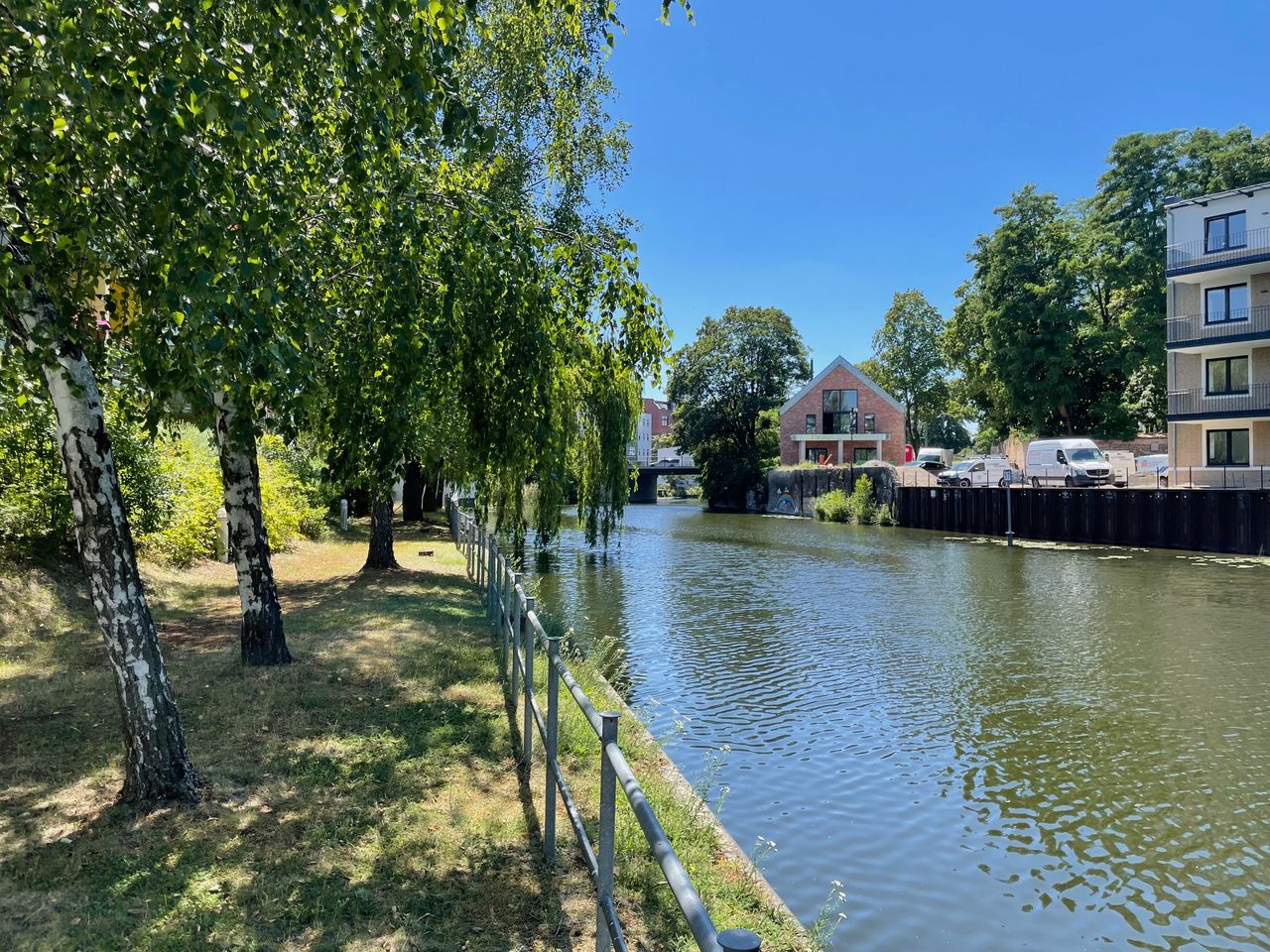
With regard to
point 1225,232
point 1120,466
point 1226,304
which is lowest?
point 1120,466

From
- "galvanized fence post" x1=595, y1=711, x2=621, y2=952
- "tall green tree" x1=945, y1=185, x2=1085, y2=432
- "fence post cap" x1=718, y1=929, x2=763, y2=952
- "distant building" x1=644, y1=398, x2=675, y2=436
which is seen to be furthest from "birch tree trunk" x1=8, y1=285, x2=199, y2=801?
"distant building" x1=644, y1=398, x2=675, y2=436

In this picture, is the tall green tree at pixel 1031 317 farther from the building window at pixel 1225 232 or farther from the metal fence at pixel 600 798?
the metal fence at pixel 600 798

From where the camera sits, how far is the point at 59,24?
3275 mm

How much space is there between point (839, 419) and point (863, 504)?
18038mm

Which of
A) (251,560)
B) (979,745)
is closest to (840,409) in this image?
(979,745)

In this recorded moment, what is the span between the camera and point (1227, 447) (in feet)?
118

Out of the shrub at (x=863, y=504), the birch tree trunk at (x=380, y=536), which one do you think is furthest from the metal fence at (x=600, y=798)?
the shrub at (x=863, y=504)

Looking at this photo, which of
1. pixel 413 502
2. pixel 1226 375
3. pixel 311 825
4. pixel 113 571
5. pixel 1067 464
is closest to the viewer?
pixel 113 571

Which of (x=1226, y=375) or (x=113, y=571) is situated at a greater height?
(x=1226, y=375)

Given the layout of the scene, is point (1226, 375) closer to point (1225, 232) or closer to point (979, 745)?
point (1225, 232)

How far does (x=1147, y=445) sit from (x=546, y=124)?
154 feet

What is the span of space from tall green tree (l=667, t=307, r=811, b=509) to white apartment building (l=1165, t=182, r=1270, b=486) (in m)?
32.7

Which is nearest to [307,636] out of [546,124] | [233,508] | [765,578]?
[233,508]

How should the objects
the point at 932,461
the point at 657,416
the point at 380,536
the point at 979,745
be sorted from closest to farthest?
the point at 979,745 < the point at 380,536 < the point at 932,461 < the point at 657,416
